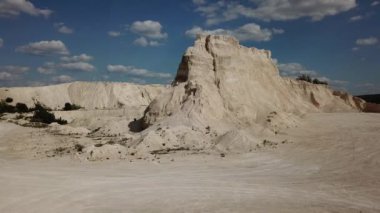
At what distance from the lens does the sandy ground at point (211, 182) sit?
9242 mm


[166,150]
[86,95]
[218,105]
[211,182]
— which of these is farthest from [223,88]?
[86,95]

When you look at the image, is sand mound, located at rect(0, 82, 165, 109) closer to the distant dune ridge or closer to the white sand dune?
the white sand dune

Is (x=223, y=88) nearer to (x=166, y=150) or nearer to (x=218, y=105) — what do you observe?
(x=218, y=105)

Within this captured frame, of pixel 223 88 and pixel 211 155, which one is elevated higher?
pixel 223 88

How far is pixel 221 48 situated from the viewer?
25766 mm

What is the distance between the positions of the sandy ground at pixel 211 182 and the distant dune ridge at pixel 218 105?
2322 millimetres

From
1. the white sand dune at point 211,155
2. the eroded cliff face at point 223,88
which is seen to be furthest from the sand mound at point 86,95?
the eroded cliff face at point 223,88

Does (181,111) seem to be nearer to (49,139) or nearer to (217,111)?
(217,111)

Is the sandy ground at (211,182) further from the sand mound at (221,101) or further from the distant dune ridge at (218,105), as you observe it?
the sand mound at (221,101)

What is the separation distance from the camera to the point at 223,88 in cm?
2359

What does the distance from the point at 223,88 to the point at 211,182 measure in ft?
41.2

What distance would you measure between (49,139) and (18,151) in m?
4.26

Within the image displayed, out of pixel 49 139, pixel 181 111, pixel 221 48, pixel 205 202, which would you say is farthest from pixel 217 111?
pixel 205 202

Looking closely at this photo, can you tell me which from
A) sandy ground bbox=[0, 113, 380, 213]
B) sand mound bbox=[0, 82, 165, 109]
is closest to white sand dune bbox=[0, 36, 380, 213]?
sandy ground bbox=[0, 113, 380, 213]
